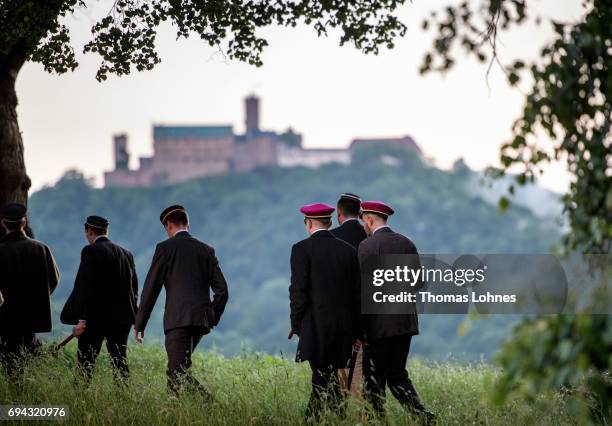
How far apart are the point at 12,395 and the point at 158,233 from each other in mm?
144496

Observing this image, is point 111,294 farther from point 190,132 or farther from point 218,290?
point 190,132

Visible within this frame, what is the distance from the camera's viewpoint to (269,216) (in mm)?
165500

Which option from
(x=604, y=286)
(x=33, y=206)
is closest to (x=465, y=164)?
(x=33, y=206)

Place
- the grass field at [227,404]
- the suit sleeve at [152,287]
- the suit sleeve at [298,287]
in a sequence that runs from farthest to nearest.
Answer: the suit sleeve at [152,287]
the suit sleeve at [298,287]
the grass field at [227,404]

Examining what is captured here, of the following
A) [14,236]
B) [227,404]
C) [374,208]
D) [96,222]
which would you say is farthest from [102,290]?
[374,208]

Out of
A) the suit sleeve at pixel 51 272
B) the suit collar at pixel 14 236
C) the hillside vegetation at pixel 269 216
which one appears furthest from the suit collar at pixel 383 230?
the hillside vegetation at pixel 269 216

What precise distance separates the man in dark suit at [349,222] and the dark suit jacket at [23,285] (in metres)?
2.84

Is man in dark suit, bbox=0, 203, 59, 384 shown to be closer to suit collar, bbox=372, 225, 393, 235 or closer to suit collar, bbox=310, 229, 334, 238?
suit collar, bbox=310, 229, 334, 238

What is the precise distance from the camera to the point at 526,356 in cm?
397

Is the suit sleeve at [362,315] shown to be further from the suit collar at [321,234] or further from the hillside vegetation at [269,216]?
the hillside vegetation at [269,216]

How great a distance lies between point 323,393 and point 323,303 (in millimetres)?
931

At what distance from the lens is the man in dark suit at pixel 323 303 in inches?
352

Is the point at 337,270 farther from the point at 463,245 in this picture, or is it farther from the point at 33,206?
the point at 33,206

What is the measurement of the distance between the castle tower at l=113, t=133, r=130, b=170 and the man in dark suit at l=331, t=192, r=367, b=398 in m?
163
